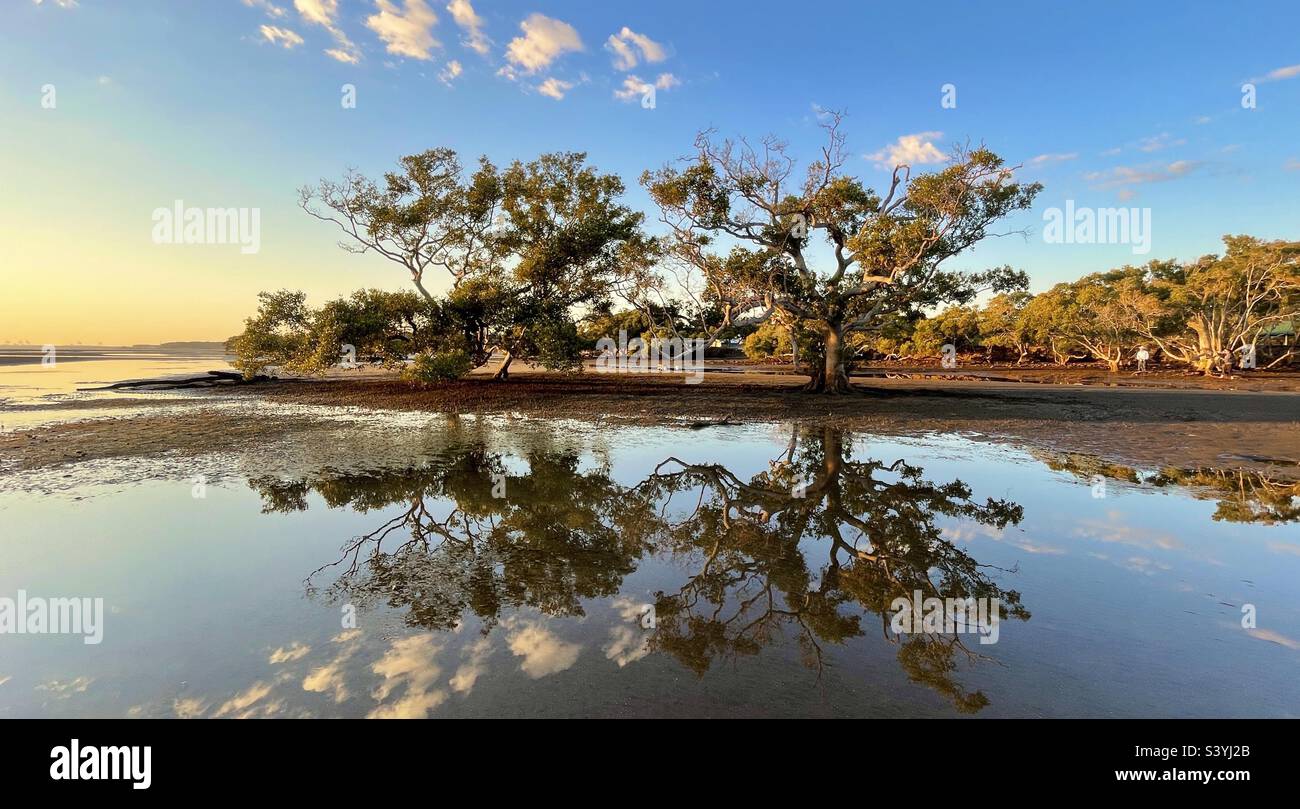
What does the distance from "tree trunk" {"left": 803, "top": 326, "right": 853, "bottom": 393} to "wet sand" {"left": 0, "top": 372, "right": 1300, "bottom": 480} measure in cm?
Result: 140

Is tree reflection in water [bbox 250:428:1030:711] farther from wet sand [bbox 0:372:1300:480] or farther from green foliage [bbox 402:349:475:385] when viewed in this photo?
green foliage [bbox 402:349:475:385]

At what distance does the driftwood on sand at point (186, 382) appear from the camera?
27.6 meters

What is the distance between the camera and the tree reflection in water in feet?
16.4

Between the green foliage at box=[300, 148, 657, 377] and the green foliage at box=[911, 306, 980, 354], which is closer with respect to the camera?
the green foliage at box=[300, 148, 657, 377]

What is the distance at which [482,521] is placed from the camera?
8.12 metres

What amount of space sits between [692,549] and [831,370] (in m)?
24.2

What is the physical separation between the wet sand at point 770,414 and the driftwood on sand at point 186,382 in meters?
2.84

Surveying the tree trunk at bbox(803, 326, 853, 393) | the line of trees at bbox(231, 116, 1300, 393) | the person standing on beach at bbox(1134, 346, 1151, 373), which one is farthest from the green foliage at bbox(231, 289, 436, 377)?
the person standing on beach at bbox(1134, 346, 1151, 373)

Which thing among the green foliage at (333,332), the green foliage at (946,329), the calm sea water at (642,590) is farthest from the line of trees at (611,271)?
the green foliage at (946,329)

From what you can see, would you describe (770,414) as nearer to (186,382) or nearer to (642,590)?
(642,590)

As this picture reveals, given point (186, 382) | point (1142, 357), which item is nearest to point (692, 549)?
point (186, 382)

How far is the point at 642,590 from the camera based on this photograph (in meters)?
5.80
